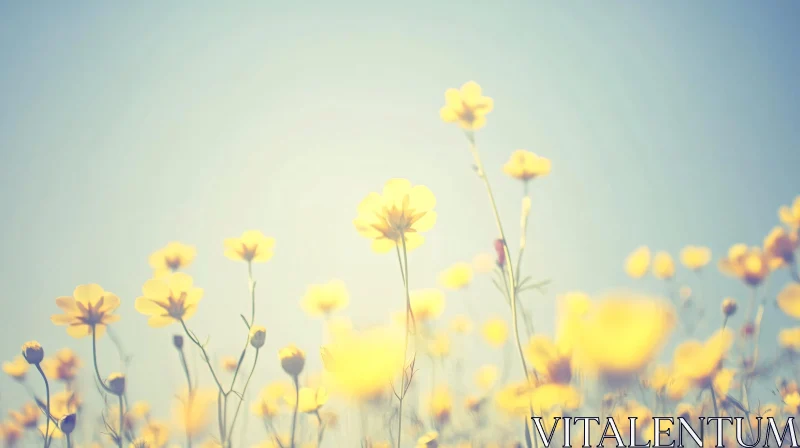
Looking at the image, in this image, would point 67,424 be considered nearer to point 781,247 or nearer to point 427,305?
point 427,305

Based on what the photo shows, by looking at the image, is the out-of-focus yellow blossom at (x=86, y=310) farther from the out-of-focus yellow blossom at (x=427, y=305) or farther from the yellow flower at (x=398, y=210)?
the out-of-focus yellow blossom at (x=427, y=305)

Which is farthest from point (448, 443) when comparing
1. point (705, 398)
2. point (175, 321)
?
point (175, 321)

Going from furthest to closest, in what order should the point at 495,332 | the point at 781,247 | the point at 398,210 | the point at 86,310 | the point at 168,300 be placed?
the point at 495,332
the point at 781,247
the point at 86,310
the point at 168,300
the point at 398,210

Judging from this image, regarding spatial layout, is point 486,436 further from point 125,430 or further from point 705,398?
point 125,430

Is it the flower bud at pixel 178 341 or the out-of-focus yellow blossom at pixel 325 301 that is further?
the out-of-focus yellow blossom at pixel 325 301

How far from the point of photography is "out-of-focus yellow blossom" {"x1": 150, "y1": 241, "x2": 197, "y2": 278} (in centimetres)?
196

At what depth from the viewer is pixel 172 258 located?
198cm

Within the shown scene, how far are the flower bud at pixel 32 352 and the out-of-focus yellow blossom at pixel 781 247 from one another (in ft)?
8.68

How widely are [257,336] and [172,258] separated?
96 centimetres

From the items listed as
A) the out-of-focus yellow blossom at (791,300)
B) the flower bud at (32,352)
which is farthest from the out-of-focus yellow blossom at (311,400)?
the out-of-focus yellow blossom at (791,300)

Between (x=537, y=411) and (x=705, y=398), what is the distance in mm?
1198

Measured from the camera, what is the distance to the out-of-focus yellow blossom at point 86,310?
1517 mm

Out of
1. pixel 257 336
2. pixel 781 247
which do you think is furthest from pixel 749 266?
pixel 257 336

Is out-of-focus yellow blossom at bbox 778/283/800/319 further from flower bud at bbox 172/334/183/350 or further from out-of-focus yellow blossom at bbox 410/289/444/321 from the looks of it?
flower bud at bbox 172/334/183/350
